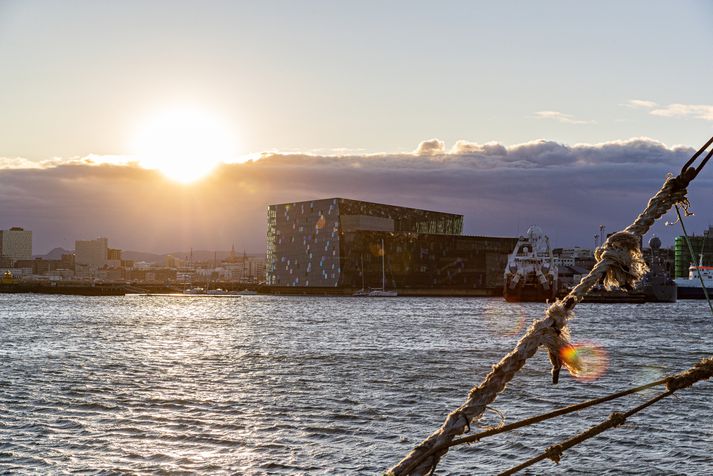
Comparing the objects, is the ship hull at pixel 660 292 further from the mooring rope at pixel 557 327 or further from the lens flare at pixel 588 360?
the mooring rope at pixel 557 327

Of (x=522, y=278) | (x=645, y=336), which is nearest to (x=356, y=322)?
(x=645, y=336)

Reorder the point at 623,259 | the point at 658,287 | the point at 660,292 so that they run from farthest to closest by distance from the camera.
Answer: the point at 660,292, the point at 658,287, the point at 623,259

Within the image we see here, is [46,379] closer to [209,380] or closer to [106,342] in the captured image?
[209,380]

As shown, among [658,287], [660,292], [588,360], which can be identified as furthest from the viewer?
[660,292]

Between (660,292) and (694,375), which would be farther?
(660,292)

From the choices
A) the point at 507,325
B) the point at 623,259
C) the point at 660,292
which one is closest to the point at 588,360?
the point at 507,325

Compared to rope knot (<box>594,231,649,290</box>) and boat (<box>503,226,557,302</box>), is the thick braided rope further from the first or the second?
boat (<box>503,226,557,302</box>)

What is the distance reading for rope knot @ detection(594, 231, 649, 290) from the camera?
17.6 feet

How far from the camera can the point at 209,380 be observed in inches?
1506

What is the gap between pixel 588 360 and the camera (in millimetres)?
48719

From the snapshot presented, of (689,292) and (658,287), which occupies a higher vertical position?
(658,287)

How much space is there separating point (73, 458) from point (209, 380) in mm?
18123

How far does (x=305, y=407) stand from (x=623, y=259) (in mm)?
24826

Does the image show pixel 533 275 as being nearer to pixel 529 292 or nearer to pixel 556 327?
pixel 529 292
